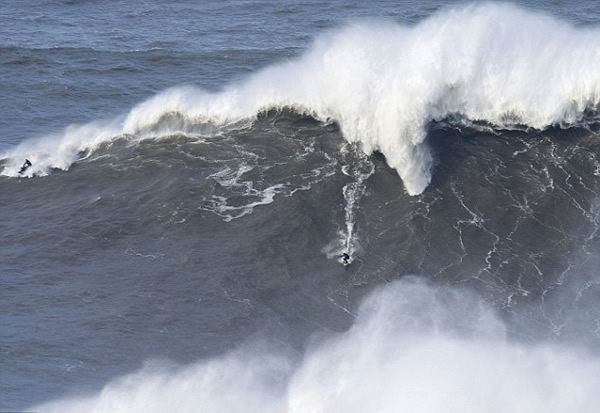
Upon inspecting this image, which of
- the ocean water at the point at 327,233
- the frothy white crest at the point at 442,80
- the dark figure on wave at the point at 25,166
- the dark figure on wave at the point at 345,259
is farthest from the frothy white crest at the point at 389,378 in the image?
the dark figure on wave at the point at 25,166

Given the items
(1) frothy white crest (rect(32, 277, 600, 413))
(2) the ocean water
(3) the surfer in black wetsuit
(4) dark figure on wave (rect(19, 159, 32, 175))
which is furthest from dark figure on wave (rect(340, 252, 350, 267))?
(4) dark figure on wave (rect(19, 159, 32, 175))

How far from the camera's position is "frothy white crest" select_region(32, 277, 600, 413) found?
118ft

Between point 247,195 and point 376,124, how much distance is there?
6868 mm

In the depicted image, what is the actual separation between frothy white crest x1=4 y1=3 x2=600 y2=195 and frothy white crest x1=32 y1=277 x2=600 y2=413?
33.5 ft

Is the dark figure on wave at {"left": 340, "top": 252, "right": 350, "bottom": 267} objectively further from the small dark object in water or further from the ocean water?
the small dark object in water

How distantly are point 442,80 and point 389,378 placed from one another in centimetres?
1825

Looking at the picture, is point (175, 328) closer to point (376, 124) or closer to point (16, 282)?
point (16, 282)

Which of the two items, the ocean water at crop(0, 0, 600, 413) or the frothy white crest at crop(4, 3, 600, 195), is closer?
the ocean water at crop(0, 0, 600, 413)

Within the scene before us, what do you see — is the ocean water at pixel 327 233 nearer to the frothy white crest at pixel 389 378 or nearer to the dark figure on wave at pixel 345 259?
the frothy white crest at pixel 389 378

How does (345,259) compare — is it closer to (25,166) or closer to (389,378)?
(389,378)

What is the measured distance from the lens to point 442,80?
50.6m

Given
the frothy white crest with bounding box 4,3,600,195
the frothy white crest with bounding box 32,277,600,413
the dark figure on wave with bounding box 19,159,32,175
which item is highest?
the frothy white crest with bounding box 4,3,600,195

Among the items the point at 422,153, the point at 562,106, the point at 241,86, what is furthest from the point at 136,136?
the point at 562,106

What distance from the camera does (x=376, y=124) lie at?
163 ft
